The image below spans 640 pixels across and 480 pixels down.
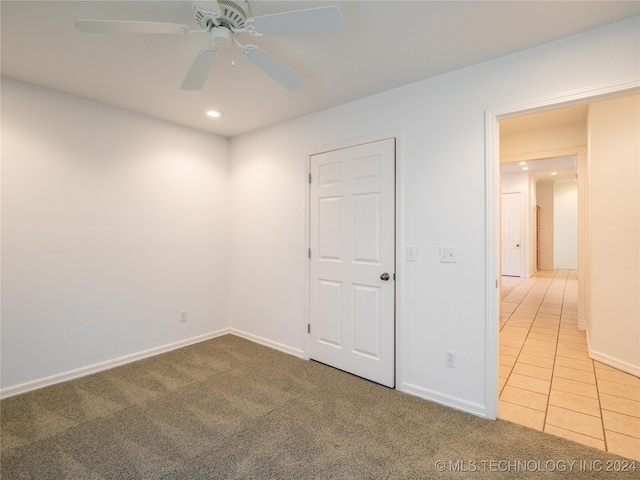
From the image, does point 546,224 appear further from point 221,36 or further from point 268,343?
point 221,36

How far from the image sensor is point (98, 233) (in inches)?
116

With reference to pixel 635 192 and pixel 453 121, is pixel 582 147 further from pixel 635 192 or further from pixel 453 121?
pixel 453 121

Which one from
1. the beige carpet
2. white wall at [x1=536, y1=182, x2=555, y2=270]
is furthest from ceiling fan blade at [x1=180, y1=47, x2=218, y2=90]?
white wall at [x1=536, y1=182, x2=555, y2=270]

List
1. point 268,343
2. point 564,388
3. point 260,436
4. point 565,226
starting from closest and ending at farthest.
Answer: point 260,436 → point 564,388 → point 268,343 → point 565,226

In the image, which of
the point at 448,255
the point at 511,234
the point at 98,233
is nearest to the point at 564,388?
the point at 448,255

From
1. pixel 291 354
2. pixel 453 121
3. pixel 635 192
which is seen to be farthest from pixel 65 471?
pixel 635 192

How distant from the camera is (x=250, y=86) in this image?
257 centimetres

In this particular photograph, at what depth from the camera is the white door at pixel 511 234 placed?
8.18m

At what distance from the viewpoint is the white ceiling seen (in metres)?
1.69

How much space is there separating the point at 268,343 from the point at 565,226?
10900mm

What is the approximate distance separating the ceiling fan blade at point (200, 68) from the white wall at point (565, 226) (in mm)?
11535

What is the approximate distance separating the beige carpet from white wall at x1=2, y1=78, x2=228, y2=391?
486 millimetres

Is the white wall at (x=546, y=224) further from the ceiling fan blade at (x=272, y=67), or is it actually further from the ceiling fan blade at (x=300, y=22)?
the ceiling fan blade at (x=300, y=22)

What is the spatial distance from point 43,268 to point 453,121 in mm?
3536
